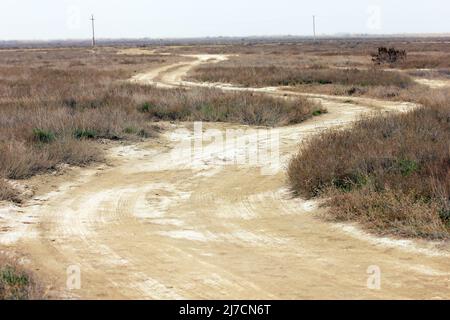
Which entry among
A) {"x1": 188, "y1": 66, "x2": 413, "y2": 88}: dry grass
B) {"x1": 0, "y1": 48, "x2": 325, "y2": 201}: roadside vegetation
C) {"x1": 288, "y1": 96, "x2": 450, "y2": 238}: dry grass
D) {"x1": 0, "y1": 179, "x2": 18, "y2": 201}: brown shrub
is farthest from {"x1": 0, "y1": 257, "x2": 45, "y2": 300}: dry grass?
{"x1": 188, "y1": 66, "x2": 413, "y2": 88}: dry grass

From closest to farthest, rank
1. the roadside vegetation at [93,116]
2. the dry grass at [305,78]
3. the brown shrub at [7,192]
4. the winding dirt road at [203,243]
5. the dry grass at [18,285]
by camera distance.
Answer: the dry grass at [18,285], the winding dirt road at [203,243], the brown shrub at [7,192], the roadside vegetation at [93,116], the dry grass at [305,78]

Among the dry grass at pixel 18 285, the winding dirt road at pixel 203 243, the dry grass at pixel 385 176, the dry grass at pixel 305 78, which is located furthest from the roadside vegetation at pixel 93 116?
the dry grass at pixel 305 78

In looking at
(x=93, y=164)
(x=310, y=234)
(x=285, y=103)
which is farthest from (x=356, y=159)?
(x=285, y=103)

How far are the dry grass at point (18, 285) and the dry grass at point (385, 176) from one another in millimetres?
4227

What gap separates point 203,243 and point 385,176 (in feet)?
10.5

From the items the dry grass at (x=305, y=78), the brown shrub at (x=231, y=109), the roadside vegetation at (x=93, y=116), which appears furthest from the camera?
the dry grass at (x=305, y=78)

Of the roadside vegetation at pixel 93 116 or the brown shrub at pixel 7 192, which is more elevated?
the roadside vegetation at pixel 93 116

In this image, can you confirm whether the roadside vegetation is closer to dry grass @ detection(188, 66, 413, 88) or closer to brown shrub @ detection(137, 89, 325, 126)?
brown shrub @ detection(137, 89, 325, 126)

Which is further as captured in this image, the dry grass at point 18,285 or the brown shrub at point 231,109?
the brown shrub at point 231,109

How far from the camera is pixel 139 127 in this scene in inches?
640

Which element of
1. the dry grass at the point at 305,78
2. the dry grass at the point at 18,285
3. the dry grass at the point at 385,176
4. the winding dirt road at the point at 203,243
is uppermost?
the dry grass at the point at 305,78

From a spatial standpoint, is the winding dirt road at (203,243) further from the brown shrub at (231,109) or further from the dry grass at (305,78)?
the dry grass at (305,78)

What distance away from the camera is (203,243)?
7.41m

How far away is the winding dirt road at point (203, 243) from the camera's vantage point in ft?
18.9
